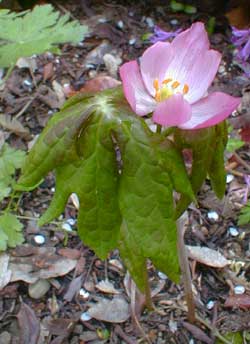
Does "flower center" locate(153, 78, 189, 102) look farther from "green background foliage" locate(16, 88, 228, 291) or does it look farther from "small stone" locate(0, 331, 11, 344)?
"small stone" locate(0, 331, 11, 344)

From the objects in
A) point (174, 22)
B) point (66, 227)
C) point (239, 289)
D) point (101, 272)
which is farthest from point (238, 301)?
point (174, 22)

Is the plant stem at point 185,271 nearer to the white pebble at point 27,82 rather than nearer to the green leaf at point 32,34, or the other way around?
the green leaf at point 32,34

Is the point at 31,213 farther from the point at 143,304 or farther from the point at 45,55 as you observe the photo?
the point at 45,55

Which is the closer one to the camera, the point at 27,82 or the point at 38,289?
the point at 38,289

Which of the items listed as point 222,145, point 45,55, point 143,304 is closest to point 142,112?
point 222,145

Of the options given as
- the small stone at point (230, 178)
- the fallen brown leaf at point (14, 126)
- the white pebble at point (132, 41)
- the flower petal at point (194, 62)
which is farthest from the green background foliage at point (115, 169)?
the white pebble at point (132, 41)

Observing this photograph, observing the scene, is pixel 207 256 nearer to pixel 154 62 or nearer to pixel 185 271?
pixel 185 271
